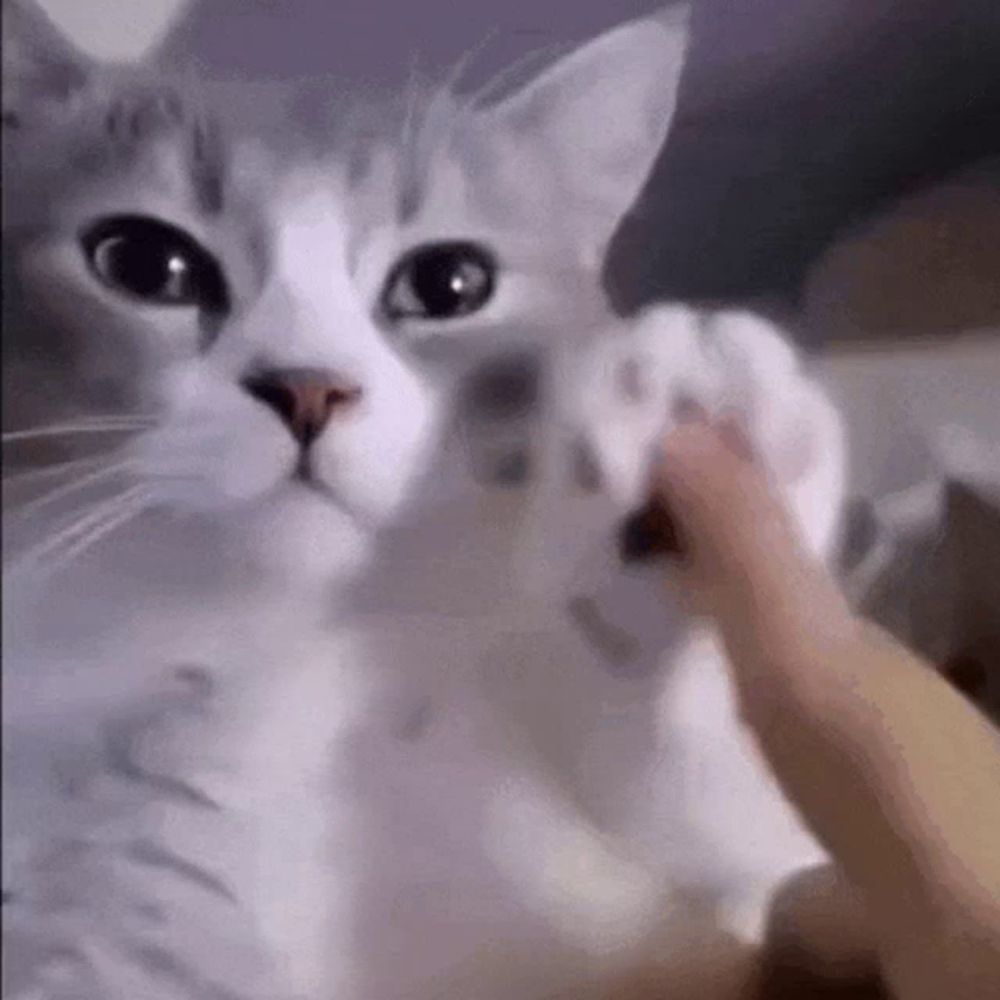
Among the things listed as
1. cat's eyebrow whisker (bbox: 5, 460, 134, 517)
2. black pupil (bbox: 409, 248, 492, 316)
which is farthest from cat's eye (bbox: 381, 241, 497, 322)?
cat's eyebrow whisker (bbox: 5, 460, 134, 517)

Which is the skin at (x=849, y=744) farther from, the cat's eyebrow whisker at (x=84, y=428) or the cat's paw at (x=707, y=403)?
the cat's eyebrow whisker at (x=84, y=428)

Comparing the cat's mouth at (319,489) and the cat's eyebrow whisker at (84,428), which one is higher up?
the cat's eyebrow whisker at (84,428)

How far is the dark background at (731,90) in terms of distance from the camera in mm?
612

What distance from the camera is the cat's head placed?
60 cm

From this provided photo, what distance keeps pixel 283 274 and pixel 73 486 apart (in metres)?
0.11

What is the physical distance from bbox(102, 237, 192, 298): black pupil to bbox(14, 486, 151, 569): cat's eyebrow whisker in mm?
70

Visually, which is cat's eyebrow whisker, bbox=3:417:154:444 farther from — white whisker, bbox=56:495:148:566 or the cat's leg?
the cat's leg

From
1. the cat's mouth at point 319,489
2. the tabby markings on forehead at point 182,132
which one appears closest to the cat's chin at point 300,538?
the cat's mouth at point 319,489

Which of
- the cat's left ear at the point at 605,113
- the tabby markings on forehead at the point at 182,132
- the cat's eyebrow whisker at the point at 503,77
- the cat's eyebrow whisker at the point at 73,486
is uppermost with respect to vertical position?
the tabby markings on forehead at the point at 182,132

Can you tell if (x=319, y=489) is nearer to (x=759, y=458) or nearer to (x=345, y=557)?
(x=345, y=557)

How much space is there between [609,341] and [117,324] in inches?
6.9

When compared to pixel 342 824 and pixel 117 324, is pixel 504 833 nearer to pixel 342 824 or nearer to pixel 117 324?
pixel 342 824

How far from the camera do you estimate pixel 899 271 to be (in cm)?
62

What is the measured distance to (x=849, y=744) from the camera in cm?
58
